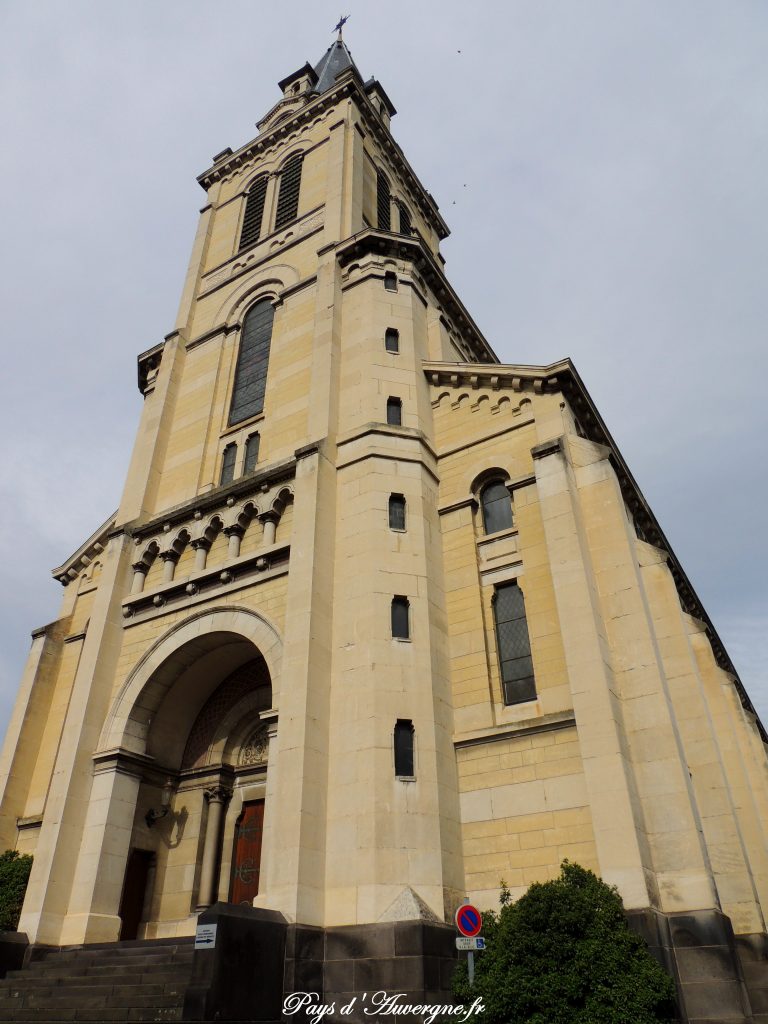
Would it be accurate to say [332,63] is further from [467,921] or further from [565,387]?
[467,921]

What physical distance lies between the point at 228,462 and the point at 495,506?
9173mm

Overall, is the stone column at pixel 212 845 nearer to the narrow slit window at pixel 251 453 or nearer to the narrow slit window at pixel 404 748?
the narrow slit window at pixel 404 748

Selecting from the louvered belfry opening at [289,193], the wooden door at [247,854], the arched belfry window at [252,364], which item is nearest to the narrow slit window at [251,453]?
Answer: the arched belfry window at [252,364]

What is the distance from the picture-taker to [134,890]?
1823cm

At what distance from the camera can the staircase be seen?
1209 centimetres

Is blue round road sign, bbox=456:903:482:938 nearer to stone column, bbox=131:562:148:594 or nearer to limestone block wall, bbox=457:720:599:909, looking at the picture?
limestone block wall, bbox=457:720:599:909

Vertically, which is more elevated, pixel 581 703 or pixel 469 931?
pixel 581 703

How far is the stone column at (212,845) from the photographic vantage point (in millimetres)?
17859

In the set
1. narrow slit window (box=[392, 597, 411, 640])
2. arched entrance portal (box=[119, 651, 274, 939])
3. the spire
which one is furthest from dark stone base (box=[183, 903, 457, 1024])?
the spire

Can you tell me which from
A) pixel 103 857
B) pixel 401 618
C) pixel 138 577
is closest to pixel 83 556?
pixel 138 577

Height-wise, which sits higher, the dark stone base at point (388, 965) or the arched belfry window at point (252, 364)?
the arched belfry window at point (252, 364)

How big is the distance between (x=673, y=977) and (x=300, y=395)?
55.6 ft

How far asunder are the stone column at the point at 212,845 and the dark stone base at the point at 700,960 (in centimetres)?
1028

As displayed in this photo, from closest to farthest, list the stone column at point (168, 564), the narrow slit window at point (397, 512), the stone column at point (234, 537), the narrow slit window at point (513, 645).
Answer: the narrow slit window at point (513, 645)
the narrow slit window at point (397, 512)
the stone column at point (234, 537)
the stone column at point (168, 564)
